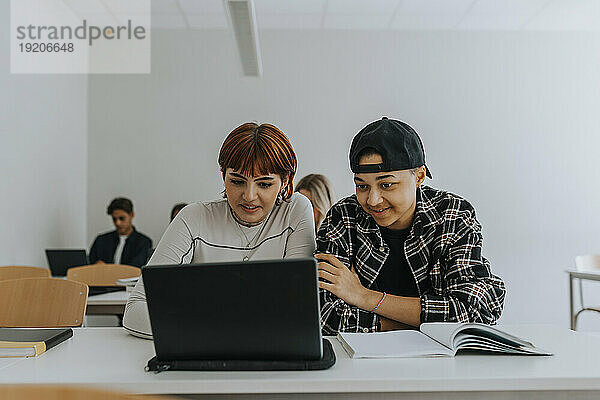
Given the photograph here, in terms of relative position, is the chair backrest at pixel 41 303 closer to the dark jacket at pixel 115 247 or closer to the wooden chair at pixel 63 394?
the wooden chair at pixel 63 394

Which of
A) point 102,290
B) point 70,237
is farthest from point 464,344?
point 70,237

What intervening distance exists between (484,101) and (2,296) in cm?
463

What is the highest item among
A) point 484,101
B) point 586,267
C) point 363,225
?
point 484,101

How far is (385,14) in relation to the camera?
17.4 ft

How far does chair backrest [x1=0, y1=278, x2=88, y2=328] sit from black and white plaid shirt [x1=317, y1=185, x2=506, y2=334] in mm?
893

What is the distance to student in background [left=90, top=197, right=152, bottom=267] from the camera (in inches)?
203

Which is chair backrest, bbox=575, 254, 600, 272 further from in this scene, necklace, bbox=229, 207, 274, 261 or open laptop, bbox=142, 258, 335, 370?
open laptop, bbox=142, 258, 335, 370

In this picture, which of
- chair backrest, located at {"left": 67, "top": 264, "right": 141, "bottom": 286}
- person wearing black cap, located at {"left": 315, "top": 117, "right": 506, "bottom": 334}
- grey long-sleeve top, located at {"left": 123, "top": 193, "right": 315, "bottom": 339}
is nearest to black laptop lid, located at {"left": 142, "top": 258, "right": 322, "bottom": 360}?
person wearing black cap, located at {"left": 315, "top": 117, "right": 506, "bottom": 334}

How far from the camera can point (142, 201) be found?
219 inches

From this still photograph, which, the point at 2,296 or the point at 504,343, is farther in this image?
the point at 2,296

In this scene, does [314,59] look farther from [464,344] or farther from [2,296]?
[464,344]

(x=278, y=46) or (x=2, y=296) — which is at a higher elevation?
(x=278, y=46)

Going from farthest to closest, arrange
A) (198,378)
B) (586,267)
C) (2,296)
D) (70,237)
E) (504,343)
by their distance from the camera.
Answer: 1. (70,237)
2. (586,267)
3. (2,296)
4. (504,343)
5. (198,378)

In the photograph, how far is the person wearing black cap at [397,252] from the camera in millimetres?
1631
